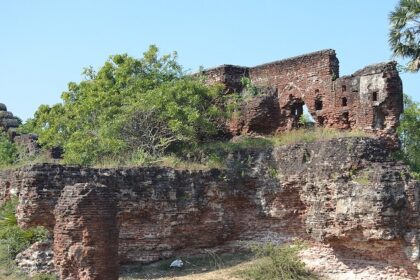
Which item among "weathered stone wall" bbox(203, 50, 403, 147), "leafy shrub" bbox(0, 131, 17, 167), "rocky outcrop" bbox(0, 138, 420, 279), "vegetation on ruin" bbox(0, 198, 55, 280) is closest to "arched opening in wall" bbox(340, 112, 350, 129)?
"weathered stone wall" bbox(203, 50, 403, 147)

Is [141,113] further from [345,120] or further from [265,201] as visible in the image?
[345,120]

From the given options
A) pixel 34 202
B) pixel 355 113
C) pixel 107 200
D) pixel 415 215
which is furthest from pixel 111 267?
pixel 355 113

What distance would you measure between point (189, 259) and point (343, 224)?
3733mm

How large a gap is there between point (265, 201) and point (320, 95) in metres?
4.03

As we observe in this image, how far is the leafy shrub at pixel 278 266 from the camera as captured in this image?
46.7 feet

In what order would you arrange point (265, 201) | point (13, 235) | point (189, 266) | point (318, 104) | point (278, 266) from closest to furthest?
point (278, 266)
point (13, 235)
point (189, 266)
point (265, 201)
point (318, 104)

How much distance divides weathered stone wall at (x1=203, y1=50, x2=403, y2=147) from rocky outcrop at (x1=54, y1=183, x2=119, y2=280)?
8.88m

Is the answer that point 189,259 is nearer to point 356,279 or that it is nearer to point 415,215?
point 356,279

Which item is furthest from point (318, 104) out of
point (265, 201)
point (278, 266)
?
point (278, 266)

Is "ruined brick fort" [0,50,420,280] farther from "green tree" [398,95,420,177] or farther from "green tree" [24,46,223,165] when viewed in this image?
"green tree" [398,95,420,177]

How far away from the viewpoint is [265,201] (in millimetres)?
16359

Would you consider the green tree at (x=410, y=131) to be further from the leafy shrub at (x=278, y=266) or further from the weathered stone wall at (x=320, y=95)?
the leafy shrub at (x=278, y=266)

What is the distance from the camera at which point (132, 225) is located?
15.5 meters

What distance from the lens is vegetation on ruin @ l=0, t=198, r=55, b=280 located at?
14969 millimetres
